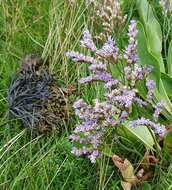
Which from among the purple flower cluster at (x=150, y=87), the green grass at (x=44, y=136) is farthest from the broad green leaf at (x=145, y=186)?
the purple flower cluster at (x=150, y=87)

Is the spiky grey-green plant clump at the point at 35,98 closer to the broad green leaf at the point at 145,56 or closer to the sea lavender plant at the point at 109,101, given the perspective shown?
the sea lavender plant at the point at 109,101

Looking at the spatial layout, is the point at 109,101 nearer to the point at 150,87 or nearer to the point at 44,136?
the point at 150,87

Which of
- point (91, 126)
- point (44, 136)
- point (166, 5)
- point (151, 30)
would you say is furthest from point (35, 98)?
point (166, 5)

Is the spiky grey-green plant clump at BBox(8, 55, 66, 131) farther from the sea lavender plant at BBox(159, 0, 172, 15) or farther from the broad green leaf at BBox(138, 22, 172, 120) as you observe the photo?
the sea lavender plant at BBox(159, 0, 172, 15)

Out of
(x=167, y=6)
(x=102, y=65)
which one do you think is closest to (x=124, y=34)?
(x=167, y=6)

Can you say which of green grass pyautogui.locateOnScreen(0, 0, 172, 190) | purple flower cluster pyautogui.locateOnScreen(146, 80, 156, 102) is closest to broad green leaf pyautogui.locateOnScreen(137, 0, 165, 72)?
green grass pyautogui.locateOnScreen(0, 0, 172, 190)

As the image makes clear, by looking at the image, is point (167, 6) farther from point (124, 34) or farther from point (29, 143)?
point (29, 143)
